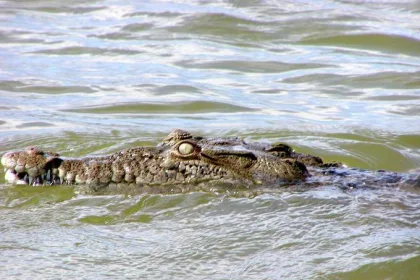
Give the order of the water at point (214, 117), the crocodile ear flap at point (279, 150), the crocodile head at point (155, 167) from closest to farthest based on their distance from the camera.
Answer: the water at point (214, 117) → the crocodile head at point (155, 167) → the crocodile ear flap at point (279, 150)

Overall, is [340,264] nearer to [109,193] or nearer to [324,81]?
[109,193]

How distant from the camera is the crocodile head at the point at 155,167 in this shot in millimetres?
8148

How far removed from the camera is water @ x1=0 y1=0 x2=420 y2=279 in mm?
6805

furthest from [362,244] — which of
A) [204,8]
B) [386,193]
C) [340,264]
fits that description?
[204,8]

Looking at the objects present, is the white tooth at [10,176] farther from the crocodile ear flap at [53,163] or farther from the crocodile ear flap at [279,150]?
the crocodile ear flap at [279,150]

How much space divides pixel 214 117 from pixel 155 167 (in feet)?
14.2

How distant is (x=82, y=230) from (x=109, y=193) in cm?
81

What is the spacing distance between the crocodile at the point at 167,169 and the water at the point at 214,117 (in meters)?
0.16

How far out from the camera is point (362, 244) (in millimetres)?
6961

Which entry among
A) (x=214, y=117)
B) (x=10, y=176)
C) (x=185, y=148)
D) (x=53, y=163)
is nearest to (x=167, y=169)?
(x=185, y=148)

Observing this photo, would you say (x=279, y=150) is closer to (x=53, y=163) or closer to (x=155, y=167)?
(x=155, y=167)

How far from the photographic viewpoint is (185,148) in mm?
8234

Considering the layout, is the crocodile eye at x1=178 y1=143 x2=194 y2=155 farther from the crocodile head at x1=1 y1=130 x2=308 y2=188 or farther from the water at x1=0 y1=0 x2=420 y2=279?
the water at x1=0 y1=0 x2=420 y2=279

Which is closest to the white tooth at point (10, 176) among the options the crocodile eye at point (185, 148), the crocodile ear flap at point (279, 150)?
the crocodile eye at point (185, 148)
